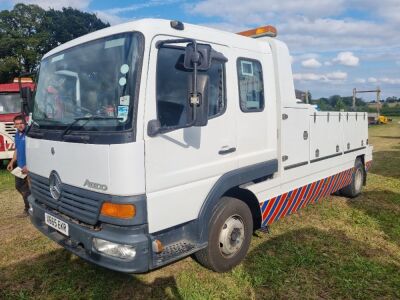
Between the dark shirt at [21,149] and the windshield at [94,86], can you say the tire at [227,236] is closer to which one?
the windshield at [94,86]

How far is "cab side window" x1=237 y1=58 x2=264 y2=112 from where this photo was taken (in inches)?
157

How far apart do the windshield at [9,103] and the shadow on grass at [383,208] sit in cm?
1027

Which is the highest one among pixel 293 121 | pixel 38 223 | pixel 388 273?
pixel 293 121

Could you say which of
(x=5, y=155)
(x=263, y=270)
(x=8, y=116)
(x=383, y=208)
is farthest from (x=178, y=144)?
(x=8, y=116)

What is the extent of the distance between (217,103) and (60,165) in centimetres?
167

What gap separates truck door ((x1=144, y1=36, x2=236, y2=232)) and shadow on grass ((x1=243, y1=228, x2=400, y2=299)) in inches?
49.2

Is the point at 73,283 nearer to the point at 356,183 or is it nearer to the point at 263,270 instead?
the point at 263,270

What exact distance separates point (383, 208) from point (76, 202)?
18.0 feet

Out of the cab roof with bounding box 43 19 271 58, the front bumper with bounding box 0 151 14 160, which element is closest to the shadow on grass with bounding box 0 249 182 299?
the cab roof with bounding box 43 19 271 58

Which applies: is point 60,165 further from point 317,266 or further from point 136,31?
point 317,266

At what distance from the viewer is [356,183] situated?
7.10 meters

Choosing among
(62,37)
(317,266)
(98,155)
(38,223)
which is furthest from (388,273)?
(62,37)

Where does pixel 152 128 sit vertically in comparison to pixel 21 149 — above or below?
above

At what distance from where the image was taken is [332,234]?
5203 mm
